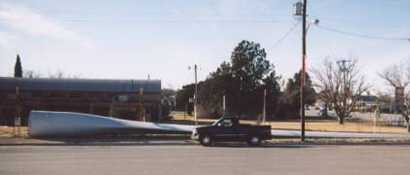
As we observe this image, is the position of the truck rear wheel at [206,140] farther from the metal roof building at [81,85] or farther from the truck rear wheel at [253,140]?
the metal roof building at [81,85]

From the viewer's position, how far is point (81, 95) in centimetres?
6362

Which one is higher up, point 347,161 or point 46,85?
point 46,85

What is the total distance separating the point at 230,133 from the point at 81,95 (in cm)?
3858

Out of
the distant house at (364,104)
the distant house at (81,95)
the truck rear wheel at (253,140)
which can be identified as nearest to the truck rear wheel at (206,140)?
the truck rear wheel at (253,140)

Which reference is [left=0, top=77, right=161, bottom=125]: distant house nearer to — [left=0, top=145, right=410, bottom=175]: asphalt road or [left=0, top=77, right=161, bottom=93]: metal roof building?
[left=0, top=77, right=161, bottom=93]: metal roof building

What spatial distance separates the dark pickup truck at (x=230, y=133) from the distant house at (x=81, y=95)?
30787 millimetres

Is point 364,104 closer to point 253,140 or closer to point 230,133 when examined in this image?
point 253,140

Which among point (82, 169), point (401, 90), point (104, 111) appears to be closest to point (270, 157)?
point (82, 169)

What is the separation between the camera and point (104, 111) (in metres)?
63.2

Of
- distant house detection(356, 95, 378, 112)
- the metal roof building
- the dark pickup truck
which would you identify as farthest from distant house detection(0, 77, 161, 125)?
the dark pickup truck

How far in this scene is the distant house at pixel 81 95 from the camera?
61.1m

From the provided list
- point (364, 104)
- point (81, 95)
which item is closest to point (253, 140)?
point (81, 95)

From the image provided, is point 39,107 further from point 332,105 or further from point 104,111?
point 332,105

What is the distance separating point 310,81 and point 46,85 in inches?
1791
